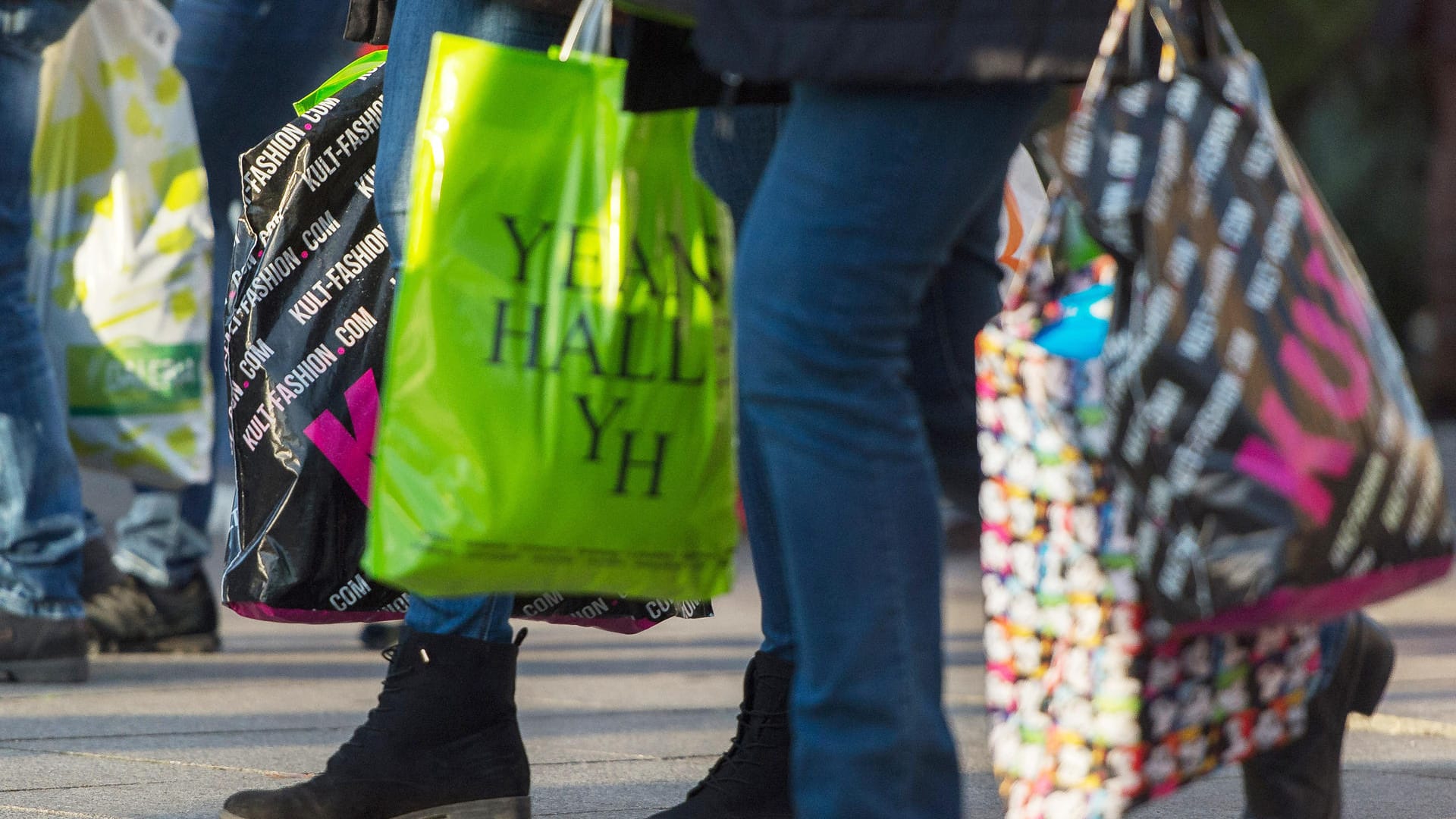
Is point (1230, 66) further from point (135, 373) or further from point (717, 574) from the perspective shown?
point (135, 373)

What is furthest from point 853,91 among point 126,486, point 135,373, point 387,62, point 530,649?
point 126,486

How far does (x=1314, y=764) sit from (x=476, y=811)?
911mm

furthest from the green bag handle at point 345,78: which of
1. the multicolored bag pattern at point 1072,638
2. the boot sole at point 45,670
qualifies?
the boot sole at point 45,670

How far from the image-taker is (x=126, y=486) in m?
6.08

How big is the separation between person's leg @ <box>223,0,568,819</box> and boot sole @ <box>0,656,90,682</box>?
1.30 meters

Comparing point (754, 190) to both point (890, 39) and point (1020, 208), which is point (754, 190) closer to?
point (890, 39)

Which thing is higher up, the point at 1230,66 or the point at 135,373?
the point at 1230,66

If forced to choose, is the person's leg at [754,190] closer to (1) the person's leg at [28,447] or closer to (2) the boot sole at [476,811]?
(2) the boot sole at [476,811]

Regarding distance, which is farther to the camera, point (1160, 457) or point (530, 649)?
point (530, 649)

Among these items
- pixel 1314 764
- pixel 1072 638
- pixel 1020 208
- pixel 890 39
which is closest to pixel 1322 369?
pixel 1072 638

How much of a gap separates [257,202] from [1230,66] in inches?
52.8

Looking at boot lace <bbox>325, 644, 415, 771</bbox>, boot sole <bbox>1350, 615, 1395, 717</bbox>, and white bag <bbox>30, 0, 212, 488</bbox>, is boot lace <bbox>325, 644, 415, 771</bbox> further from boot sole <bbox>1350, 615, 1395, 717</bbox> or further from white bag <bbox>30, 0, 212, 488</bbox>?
white bag <bbox>30, 0, 212, 488</bbox>

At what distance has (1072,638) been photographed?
1.73 meters

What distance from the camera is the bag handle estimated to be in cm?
195
